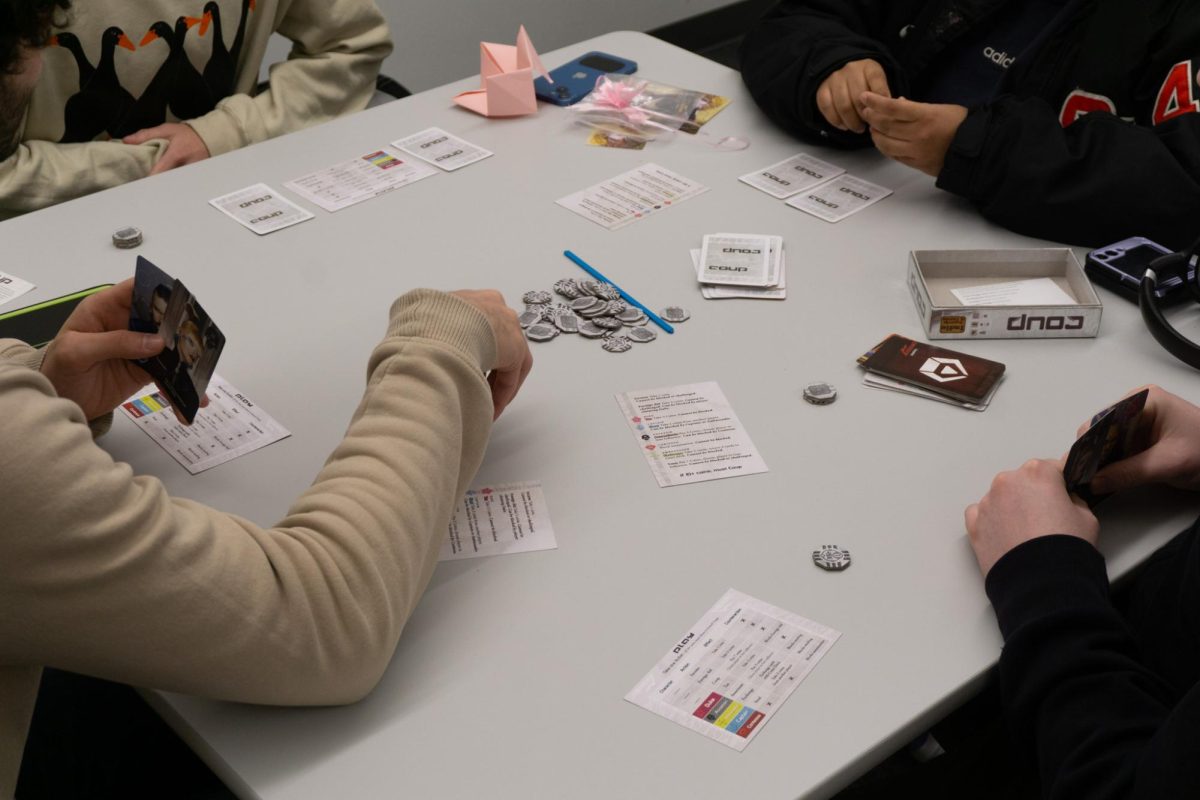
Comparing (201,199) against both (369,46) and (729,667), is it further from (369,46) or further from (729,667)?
(729,667)

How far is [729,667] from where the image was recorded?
0.94m

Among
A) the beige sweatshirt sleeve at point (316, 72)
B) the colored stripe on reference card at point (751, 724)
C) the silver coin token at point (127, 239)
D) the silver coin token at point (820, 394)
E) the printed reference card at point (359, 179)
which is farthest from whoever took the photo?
the beige sweatshirt sleeve at point (316, 72)

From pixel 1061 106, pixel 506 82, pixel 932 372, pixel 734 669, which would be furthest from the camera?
pixel 506 82

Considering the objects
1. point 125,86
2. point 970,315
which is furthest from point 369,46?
point 970,315

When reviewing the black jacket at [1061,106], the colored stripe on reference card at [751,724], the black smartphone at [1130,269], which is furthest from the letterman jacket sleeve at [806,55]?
the colored stripe on reference card at [751,724]

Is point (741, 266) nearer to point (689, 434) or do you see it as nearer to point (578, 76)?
point (689, 434)

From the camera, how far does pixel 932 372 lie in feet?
4.19

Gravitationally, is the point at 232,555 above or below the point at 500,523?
above

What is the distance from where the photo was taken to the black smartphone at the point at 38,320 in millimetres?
1375

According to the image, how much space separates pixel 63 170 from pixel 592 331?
41.0 inches

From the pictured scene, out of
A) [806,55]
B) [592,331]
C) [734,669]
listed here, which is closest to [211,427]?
[592,331]

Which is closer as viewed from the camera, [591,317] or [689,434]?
[689,434]

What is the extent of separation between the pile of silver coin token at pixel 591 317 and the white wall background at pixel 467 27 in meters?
2.15

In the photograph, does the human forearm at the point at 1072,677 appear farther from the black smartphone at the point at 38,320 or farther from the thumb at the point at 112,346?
the black smartphone at the point at 38,320
